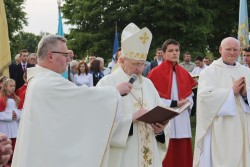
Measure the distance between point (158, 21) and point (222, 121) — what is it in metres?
23.7

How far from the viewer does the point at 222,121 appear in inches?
289

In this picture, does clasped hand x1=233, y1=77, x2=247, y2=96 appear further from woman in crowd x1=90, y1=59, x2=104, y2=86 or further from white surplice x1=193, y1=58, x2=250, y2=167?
woman in crowd x1=90, y1=59, x2=104, y2=86

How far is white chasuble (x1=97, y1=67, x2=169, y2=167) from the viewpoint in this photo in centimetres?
547

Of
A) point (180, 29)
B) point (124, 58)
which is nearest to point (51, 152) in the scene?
point (124, 58)

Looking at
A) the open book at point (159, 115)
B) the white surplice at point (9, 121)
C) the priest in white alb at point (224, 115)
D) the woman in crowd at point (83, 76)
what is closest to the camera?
the open book at point (159, 115)

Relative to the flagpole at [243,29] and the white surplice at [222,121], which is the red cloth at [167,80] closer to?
the white surplice at [222,121]

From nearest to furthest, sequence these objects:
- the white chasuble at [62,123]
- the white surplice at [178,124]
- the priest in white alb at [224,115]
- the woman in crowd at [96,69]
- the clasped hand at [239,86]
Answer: the white chasuble at [62,123], the clasped hand at [239,86], the priest in white alb at [224,115], the white surplice at [178,124], the woman in crowd at [96,69]

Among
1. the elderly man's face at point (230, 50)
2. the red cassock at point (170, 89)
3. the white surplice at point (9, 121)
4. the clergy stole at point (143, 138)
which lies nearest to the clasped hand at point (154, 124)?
the clergy stole at point (143, 138)

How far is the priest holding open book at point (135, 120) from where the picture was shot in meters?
5.50

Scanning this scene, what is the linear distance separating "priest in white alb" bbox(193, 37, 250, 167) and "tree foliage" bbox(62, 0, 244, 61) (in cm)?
2122

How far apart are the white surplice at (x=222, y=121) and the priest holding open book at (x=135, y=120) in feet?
4.72

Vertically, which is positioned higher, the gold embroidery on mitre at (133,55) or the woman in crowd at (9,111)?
the gold embroidery on mitre at (133,55)

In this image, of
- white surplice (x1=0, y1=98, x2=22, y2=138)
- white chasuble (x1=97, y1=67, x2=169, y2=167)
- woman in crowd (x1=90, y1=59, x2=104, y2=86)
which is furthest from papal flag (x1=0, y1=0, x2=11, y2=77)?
woman in crowd (x1=90, y1=59, x2=104, y2=86)

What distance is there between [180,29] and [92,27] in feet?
22.9
